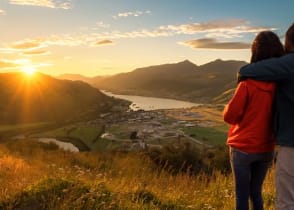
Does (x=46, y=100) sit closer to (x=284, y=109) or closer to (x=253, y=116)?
(x=253, y=116)

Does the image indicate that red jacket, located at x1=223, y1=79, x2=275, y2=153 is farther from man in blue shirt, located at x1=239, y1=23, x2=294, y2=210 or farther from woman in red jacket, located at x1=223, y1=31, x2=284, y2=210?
man in blue shirt, located at x1=239, y1=23, x2=294, y2=210

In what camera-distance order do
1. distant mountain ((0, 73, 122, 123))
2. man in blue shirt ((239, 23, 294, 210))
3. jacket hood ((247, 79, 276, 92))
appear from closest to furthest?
man in blue shirt ((239, 23, 294, 210)), jacket hood ((247, 79, 276, 92)), distant mountain ((0, 73, 122, 123))

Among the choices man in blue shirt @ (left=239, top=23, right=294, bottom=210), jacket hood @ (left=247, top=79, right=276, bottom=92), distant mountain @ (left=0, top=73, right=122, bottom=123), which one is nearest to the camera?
man in blue shirt @ (left=239, top=23, right=294, bottom=210)

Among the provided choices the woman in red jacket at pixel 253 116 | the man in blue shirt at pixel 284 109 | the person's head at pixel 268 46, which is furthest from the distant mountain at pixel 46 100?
the man in blue shirt at pixel 284 109

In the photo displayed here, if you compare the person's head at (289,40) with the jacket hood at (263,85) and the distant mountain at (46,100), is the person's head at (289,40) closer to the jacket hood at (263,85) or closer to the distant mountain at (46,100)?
the jacket hood at (263,85)

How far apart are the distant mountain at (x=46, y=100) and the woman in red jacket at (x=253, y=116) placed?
11988 cm

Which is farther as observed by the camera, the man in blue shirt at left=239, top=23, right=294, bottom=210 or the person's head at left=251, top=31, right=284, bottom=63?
the person's head at left=251, top=31, right=284, bottom=63

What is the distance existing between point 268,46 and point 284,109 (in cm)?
66

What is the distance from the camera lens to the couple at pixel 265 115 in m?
3.79

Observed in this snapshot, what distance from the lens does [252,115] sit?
4062 millimetres

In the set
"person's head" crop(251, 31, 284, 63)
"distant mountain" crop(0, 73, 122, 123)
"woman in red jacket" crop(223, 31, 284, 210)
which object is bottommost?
"distant mountain" crop(0, 73, 122, 123)

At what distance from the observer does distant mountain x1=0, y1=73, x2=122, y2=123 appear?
128 metres

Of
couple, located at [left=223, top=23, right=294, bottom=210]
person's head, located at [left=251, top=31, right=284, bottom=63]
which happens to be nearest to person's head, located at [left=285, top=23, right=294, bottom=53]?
couple, located at [left=223, top=23, right=294, bottom=210]

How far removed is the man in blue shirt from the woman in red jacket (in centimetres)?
12
